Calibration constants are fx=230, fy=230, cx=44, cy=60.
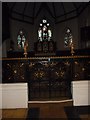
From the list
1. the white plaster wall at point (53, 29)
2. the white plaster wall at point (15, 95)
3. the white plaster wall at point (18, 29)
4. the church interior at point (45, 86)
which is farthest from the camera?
the white plaster wall at point (53, 29)

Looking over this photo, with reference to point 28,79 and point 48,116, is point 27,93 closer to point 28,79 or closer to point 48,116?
point 28,79

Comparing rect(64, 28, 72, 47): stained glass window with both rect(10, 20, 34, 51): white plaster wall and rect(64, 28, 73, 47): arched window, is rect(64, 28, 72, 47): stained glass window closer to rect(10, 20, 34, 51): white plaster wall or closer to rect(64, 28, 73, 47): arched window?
rect(64, 28, 73, 47): arched window

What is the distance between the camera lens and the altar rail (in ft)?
24.0

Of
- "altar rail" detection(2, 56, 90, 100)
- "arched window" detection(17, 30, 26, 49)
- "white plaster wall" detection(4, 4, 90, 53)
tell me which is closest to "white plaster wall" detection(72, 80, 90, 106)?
"altar rail" detection(2, 56, 90, 100)

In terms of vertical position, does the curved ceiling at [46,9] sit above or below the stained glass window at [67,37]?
above

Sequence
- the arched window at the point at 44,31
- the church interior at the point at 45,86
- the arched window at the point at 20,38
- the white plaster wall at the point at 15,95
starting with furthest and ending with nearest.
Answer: the arched window at the point at 44,31 < the arched window at the point at 20,38 < the white plaster wall at the point at 15,95 < the church interior at the point at 45,86

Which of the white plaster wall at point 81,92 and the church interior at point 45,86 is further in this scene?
the white plaster wall at point 81,92

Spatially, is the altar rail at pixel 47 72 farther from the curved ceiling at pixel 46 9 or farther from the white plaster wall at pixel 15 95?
the curved ceiling at pixel 46 9

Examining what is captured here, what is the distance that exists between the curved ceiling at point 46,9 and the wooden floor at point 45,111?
35.7 feet

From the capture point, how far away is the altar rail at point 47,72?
7.30 meters

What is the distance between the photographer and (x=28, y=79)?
24.2 ft

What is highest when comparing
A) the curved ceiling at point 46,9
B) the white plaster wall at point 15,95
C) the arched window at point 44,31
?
the curved ceiling at point 46,9

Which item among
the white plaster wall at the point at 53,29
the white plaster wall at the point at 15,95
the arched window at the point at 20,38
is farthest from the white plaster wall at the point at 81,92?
the arched window at the point at 20,38

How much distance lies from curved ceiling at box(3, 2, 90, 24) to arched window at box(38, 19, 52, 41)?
2.51 ft
